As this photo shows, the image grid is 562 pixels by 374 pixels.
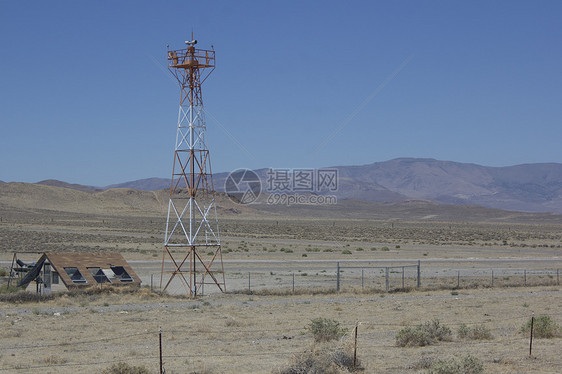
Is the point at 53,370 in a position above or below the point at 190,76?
below

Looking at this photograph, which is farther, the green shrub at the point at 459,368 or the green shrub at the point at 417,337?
the green shrub at the point at 417,337

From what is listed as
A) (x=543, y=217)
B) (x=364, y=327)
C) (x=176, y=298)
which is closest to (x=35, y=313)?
(x=176, y=298)

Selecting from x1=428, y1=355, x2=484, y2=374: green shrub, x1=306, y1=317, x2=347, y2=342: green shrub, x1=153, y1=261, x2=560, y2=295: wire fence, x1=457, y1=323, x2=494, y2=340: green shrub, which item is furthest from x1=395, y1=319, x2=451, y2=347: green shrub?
x1=153, y1=261, x2=560, y2=295: wire fence

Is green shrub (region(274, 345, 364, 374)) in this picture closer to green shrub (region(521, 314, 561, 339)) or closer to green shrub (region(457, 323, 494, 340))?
green shrub (region(457, 323, 494, 340))

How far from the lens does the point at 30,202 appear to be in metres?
158

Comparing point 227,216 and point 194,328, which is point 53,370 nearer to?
point 194,328

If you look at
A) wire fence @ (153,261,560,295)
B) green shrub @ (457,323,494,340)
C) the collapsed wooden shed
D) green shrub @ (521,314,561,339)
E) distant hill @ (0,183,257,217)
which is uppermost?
distant hill @ (0,183,257,217)

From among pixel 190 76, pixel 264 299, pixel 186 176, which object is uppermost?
pixel 190 76

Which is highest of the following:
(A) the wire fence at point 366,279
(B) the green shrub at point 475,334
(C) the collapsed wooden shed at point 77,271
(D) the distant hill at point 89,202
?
(D) the distant hill at point 89,202

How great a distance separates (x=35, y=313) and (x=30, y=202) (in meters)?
145

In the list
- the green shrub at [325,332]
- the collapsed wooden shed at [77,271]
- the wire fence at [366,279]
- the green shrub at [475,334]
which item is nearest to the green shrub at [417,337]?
the green shrub at [475,334]

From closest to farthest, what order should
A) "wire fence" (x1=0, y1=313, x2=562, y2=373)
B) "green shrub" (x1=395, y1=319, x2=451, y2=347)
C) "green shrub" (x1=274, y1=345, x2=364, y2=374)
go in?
1. "green shrub" (x1=274, y1=345, x2=364, y2=374)
2. "wire fence" (x1=0, y1=313, x2=562, y2=373)
3. "green shrub" (x1=395, y1=319, x2=451, y2=347)

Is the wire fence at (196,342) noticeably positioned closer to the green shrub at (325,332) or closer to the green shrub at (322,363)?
the green shrub at (325,332)

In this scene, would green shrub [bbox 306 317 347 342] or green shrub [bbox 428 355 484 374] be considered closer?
green shrub [bbox 428 355 484 374]
